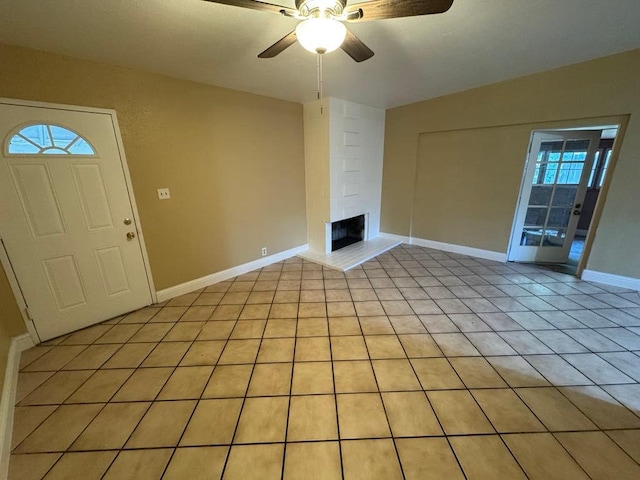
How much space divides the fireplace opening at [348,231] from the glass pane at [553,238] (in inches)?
110

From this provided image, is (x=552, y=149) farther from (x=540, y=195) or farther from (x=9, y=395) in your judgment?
(x=9, y=395)

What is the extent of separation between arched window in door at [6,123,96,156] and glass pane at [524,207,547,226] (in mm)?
5329

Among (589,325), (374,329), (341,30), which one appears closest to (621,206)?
(589,325)

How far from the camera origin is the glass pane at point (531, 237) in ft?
11.9

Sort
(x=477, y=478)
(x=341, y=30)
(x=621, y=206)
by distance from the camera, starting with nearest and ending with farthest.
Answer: (x=477, y=478) < (x=341, y=30) < (x=621, y=206)

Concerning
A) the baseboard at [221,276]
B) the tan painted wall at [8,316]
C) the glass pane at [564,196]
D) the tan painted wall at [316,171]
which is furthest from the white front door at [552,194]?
the tan painted wall at [8,316]

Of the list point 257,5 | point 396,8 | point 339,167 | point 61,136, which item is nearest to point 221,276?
point 61,136

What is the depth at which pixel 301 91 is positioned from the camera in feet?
10.5

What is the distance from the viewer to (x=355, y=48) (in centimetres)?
159

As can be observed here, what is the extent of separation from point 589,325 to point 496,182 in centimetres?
213

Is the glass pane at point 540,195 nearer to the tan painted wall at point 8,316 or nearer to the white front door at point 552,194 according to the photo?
the white front door at point 552,194

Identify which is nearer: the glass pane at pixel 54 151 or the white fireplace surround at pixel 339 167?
the glass pane at pixel 54 151

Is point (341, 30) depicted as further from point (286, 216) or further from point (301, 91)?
point (286, 216)

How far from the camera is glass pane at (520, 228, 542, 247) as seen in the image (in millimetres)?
3621
